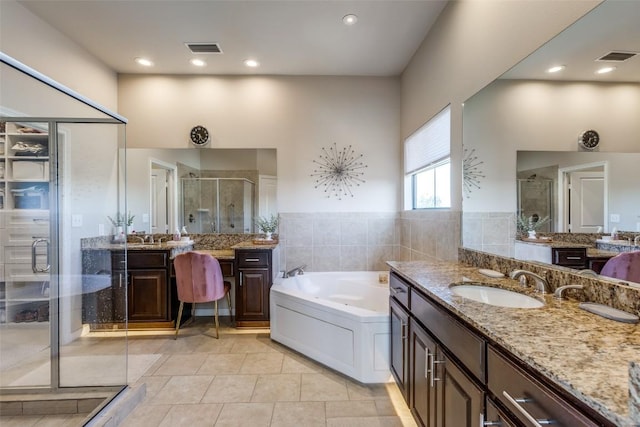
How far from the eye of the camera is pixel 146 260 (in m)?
3.17

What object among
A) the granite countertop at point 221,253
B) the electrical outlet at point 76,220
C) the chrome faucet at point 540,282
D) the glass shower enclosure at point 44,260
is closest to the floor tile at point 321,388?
the glass shower enclosure at point 44,260

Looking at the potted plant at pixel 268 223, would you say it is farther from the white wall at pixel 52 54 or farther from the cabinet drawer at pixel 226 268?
the white wall at pixel 52 54

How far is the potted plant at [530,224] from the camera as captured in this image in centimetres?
151

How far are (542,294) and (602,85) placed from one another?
911 millimetres

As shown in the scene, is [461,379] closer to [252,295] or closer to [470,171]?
[470,171]

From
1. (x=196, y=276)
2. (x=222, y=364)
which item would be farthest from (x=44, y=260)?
(x=222, y=364)

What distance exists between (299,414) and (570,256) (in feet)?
5.91

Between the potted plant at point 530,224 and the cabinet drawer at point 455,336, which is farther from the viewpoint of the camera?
the potted plant at point 530,224

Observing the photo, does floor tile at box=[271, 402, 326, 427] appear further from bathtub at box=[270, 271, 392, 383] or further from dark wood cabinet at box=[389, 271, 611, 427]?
dark wood cabinet at box=[389, 271, 611, 427]

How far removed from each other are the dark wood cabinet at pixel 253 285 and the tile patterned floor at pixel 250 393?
375mm

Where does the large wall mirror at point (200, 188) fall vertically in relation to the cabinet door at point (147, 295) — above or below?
above

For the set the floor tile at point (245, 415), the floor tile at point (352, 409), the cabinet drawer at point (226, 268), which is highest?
the cabinet drawer at point (226, 268)

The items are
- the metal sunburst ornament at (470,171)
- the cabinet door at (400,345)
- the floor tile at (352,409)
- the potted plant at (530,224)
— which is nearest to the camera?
the potted plant at (530,224)

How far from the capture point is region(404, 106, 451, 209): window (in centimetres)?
253
